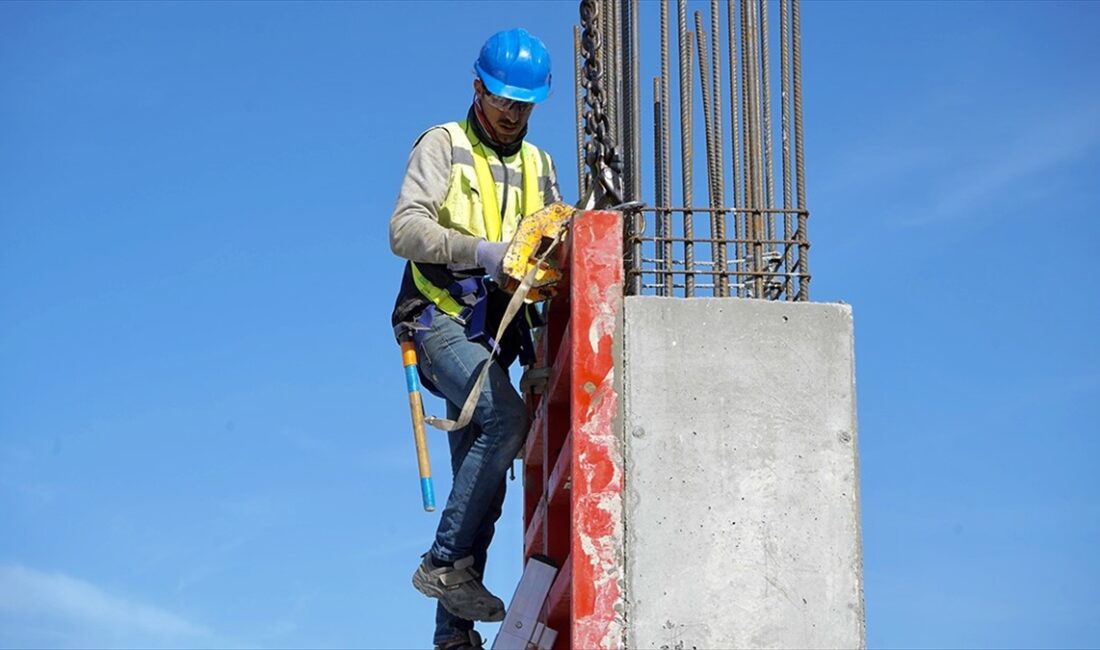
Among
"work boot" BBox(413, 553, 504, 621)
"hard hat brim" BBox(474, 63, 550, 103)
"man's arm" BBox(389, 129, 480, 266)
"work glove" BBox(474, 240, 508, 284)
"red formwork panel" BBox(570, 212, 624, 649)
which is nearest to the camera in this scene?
"red formwork panel" BBox(570, 212, 624, 649)

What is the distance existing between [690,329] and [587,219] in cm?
67

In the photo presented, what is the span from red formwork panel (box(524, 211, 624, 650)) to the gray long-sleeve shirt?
1.95 ft

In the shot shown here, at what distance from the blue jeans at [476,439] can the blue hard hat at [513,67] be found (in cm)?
119

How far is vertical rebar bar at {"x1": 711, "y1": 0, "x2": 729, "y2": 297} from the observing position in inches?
294

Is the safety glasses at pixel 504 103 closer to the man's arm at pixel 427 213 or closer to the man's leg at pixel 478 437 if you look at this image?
the man's arm at pixel 427 213

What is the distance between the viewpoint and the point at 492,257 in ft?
25.7

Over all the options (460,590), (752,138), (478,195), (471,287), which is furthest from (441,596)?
(752,138)

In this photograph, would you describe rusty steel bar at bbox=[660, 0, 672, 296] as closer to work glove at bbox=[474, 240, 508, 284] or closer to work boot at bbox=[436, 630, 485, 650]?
work glove at bbox=[474, 240, 508, 284]

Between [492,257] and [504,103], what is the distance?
94cm

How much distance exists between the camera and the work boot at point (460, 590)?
8.16m

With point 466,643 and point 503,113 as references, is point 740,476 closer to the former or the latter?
point 466,643

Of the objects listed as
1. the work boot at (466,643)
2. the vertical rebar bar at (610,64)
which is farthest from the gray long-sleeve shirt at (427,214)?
the work boot at (466,643)

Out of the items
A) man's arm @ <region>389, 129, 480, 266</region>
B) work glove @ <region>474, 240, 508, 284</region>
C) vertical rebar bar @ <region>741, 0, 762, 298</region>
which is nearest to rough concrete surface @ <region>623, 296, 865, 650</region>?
vertical rebar bar @ <region>741, 0, 762, 298</region>

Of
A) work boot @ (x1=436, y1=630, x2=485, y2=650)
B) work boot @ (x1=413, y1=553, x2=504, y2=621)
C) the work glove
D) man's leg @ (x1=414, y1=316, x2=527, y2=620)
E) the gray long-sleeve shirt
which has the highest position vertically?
the gray long-sleeve shirt
